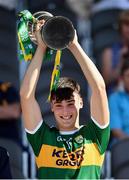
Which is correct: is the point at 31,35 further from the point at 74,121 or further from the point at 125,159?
the point at 125,159

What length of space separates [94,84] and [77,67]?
2.30m

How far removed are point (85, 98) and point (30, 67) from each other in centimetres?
200

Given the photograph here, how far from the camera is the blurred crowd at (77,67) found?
5.40 metres

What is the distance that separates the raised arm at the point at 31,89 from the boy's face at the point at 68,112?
0.36ft

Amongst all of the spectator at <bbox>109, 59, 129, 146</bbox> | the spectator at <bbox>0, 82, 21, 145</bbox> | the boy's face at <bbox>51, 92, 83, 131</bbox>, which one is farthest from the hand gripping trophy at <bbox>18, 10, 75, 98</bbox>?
the spectator at <bbox>0, 82, 21, 145</bbox>

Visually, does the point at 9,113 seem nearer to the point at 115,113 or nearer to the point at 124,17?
the point at 115,113

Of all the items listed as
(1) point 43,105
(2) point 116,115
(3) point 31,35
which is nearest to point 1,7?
(1) point 43,105

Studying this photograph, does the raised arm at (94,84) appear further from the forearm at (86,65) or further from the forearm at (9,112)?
the forearm at (9,112)

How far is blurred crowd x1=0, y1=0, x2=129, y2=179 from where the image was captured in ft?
17.7

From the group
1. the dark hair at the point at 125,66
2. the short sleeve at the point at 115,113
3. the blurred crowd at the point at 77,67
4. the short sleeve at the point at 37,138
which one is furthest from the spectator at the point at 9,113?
the short sleeve at the point at 37,138

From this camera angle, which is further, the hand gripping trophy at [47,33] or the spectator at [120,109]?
the spectator at [120,109]

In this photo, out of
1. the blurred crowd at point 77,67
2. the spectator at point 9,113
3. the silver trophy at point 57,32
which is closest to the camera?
the silver trophy at point 57,32

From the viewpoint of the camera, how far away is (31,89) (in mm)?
3943

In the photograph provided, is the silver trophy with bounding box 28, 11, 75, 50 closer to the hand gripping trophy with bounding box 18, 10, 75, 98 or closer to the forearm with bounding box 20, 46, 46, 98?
the hand gripping trophy with bounding box 18, 10, 75, 98
